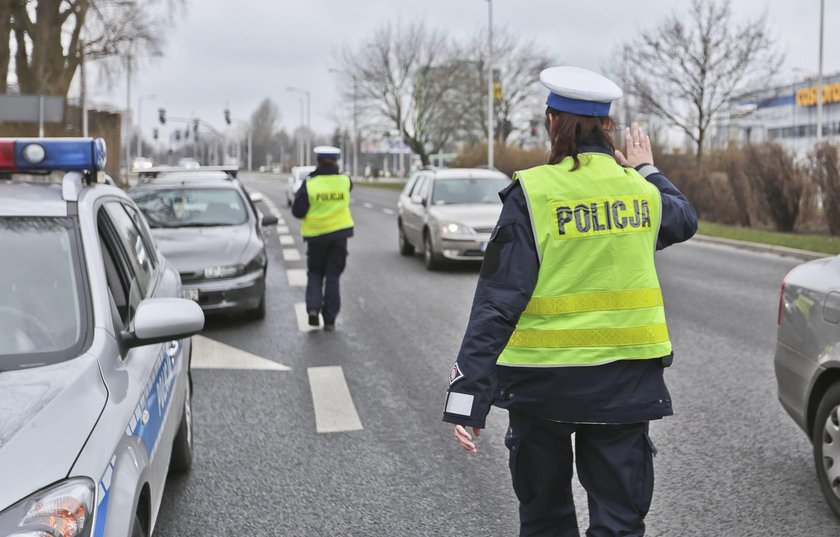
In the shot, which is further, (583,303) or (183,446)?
(183,446)

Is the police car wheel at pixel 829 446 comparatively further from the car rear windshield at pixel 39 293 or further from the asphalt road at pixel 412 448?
the car rear windshield at pixel 39 293

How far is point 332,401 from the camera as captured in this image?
6367mm

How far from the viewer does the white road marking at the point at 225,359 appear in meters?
7.54

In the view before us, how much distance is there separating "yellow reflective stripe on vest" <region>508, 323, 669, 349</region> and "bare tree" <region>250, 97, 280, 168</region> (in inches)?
5624

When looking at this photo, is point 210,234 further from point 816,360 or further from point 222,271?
point 816,360

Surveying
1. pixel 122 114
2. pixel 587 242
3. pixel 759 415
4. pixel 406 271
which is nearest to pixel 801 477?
pixel 759 415

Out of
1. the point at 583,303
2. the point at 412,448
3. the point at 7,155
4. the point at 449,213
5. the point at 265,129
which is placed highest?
the point at 265,129

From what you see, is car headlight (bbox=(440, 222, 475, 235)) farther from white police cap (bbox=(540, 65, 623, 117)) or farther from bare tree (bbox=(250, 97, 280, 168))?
bare tree (bbox=(250, 97, 280, 168))

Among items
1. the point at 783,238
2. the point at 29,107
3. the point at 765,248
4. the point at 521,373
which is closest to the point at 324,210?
the point at 521,373

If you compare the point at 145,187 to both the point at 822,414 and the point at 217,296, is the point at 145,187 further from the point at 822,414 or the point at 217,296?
the point at 822,414

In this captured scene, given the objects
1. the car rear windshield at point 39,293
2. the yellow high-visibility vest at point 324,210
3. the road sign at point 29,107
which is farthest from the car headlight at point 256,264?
the road sign at point 29,107

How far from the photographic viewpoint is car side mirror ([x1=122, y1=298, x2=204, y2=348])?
3172mm

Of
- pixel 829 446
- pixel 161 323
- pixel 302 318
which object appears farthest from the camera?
pixel 302 318

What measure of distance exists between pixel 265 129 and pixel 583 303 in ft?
488
